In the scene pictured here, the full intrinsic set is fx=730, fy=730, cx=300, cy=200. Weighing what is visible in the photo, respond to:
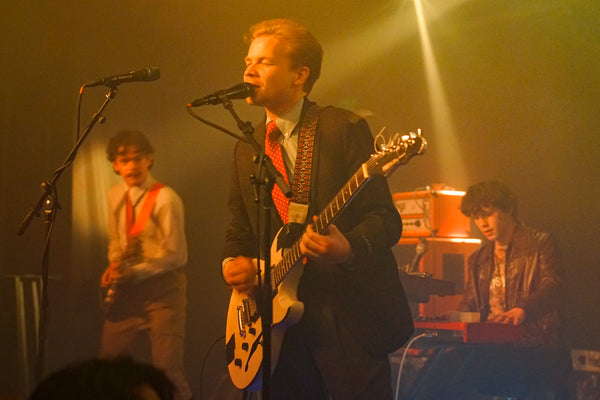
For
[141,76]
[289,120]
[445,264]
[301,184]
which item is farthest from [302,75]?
[445,264]

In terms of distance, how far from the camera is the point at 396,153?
2.31 m

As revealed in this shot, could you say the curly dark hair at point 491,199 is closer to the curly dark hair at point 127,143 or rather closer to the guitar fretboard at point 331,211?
the curly dark hair at point 127,143

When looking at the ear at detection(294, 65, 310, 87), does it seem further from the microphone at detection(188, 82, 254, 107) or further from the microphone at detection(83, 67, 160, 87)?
the microphone at detection(83, 67, 160, 87)

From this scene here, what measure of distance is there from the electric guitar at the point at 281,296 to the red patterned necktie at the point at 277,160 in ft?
0.37

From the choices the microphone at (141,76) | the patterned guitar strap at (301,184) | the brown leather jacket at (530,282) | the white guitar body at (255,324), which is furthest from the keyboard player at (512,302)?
the microphone at (141,76)

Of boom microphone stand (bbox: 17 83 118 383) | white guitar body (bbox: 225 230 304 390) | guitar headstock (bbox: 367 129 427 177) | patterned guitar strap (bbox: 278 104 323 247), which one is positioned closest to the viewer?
guitar headstock (bbox: 367 129 427 177)

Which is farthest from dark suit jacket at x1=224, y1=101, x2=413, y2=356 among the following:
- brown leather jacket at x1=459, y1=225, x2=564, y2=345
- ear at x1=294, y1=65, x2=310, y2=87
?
brown leather jacket at x1=459, y1=225, x2=564, y2=345

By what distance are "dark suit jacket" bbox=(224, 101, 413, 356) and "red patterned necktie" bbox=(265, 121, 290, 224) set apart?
0.03 metres

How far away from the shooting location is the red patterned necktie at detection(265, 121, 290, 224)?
2662mm

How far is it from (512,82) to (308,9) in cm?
162

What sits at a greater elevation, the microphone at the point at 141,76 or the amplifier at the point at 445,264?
the microphone at the point at 141,76

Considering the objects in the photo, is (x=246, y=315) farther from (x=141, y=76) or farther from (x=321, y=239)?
(x=141, y=76)

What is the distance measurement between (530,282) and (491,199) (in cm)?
59

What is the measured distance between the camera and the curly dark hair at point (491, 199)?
4625 mm
